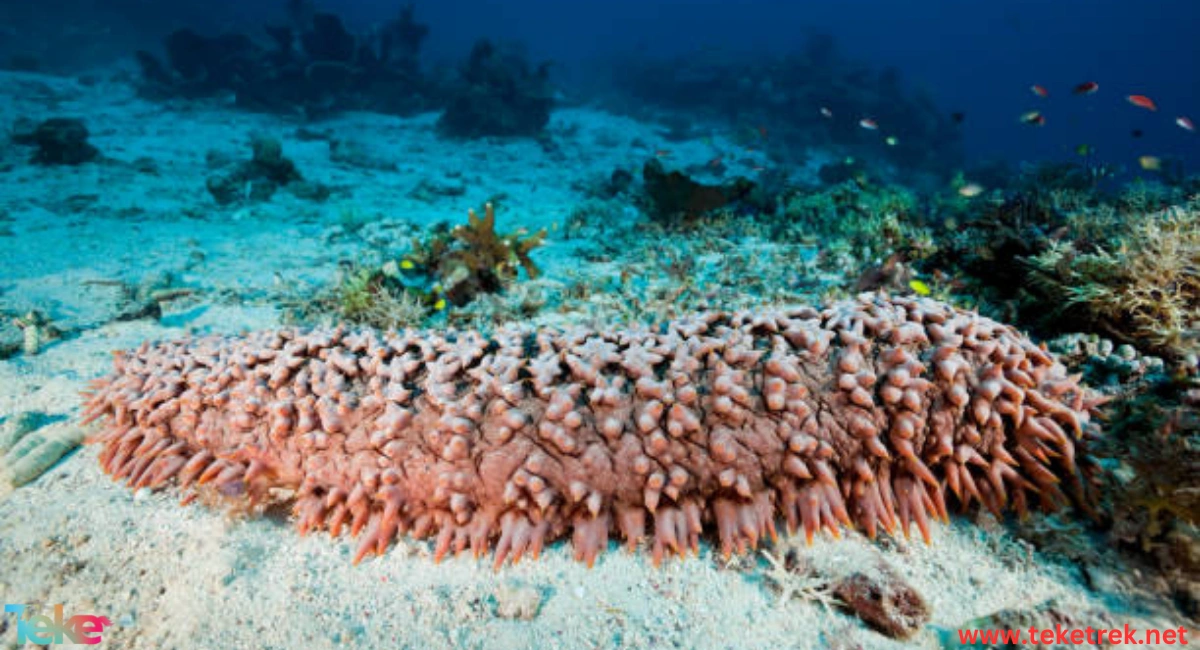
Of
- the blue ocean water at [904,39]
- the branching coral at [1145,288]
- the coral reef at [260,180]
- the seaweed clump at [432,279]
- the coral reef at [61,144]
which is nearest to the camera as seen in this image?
the branching coral at [1145,288]

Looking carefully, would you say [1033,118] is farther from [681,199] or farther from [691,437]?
[691,437]

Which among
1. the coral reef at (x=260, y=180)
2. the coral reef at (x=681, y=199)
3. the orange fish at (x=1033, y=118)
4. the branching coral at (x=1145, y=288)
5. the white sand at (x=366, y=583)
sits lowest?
the coral reef at (x=260, y=180)

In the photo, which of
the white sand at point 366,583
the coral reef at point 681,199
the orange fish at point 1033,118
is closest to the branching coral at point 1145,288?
the white sand at point 366,583

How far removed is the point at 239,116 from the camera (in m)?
14.2

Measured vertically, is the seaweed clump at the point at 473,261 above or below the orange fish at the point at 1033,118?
below

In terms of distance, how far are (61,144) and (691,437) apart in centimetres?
1170

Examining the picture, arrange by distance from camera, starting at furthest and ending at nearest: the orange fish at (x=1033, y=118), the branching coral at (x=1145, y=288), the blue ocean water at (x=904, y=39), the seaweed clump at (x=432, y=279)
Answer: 1. the blue ocean water at (x=904, y=39)
2. the orange fish at (x=1033, y=118)
3. the seaweed clump at (x=432, y=279)
4. the branching coral at (x=1145, y=288)

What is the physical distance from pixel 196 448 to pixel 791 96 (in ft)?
81.7

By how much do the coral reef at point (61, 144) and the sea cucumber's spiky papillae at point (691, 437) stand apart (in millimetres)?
10180

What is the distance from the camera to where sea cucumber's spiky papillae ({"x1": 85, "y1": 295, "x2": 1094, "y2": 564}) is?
1796mm

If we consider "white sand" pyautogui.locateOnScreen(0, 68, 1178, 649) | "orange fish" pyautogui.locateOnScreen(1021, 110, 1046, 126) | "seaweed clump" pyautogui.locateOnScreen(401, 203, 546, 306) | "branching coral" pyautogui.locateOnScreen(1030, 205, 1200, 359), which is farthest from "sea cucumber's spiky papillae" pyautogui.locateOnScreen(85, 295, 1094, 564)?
"orange fish" pyautogui.locateOnScreen(1021, 110, 1046, 126)

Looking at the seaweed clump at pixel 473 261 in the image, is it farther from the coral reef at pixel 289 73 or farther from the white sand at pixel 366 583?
the coral reef at pixel 289 73

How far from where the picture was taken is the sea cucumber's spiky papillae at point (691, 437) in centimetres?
180

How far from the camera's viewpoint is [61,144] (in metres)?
8.47
